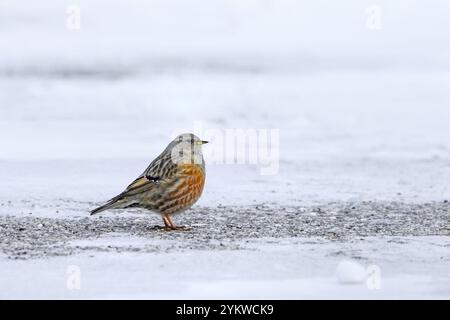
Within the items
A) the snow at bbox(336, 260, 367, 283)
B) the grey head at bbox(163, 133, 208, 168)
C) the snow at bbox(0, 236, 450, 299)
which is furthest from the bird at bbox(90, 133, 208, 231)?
the snow at bbox(336, 260, 367, 283)

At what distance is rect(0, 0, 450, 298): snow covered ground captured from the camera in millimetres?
7324

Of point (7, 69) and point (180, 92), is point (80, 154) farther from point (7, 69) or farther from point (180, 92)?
point (7, 69)

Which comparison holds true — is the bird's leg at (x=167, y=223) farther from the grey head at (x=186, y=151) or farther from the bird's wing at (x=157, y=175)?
the grey head at (x=186, y=151)

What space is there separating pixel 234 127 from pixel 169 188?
23.6 ft

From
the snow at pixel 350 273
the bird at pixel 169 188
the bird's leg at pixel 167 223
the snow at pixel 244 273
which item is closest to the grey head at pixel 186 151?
the bird at pixel 169 188

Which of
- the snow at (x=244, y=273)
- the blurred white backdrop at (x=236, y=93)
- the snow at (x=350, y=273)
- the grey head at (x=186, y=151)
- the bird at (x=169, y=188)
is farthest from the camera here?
the blurred white backdrop at (x=236, y=93)

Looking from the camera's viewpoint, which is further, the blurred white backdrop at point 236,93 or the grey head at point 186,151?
the blurred white backdrop at point 236,93

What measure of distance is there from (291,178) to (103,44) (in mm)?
12792

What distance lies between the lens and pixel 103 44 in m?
24.3

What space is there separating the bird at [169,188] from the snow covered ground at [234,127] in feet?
0.94

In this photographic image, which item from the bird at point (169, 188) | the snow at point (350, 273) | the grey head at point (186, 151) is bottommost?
the snow at point (350, 273)

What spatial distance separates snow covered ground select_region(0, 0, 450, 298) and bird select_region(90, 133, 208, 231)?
29cm

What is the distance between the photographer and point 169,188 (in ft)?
29.5

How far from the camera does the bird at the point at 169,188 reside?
897 cm
